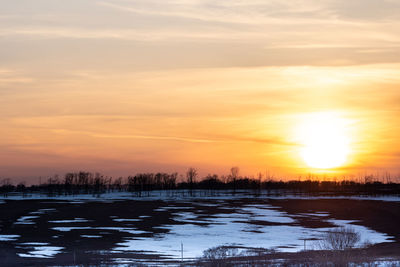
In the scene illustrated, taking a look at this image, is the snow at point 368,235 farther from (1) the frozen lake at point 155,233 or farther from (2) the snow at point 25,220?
(2) the snow at point 25,220

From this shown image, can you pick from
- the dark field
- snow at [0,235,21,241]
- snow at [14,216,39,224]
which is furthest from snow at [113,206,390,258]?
snow at [14,216,39,224]

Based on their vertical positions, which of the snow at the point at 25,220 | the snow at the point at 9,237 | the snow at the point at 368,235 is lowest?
the snow at the point at 368,235

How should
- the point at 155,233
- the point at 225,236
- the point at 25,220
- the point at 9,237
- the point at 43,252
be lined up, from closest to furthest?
the point at 43,252 < the point at 9,237 < the point at 225,236 < the point at 155,233 < the point at 25,220

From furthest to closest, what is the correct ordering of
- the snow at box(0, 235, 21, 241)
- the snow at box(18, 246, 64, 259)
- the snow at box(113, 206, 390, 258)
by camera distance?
the snow at box(0, 235, 21, 241), the snow at box(113, 206, 390, 258), the snow at box(18, 246, 64, 259)

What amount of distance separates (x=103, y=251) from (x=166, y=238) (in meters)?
10.8

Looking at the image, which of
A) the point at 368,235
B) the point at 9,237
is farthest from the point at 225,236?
the point at 9,237

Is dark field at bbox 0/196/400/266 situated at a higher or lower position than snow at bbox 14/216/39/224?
lower

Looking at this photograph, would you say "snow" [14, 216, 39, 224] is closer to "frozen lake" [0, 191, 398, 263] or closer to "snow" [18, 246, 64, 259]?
"frozen lake" [0, 191, 398, 263]

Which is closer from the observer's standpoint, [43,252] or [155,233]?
[43,252]

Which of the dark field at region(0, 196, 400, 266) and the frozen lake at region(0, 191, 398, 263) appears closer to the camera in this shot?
the dark field at region(0, 196, 400, 266)

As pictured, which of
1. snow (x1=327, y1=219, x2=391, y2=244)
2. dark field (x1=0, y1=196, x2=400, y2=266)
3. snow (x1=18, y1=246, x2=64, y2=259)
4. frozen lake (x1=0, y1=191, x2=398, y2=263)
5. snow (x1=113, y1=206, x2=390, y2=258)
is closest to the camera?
dark field (x1=0, y1=196, x2=400, y2=266)

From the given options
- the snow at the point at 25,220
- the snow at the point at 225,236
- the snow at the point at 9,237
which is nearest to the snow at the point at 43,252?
the snow at the point at 225,236

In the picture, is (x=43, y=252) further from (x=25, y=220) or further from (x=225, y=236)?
(x=25, y=220)

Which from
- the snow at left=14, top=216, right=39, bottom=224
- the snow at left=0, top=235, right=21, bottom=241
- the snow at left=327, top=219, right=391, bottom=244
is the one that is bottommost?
the snow at left=327, top=219, right=391, bottom=244
